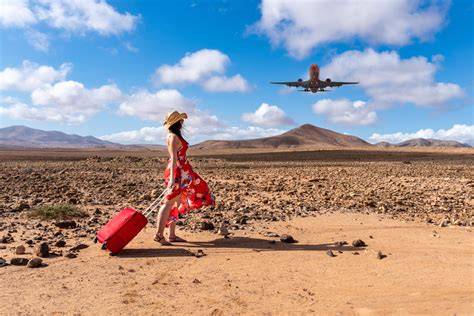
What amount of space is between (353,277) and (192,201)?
2775 millimetres

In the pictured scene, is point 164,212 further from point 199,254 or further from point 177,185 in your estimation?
point 199,254

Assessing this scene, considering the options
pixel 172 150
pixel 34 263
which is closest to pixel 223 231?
pixel 172 150

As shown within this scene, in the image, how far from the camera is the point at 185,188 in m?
6.32

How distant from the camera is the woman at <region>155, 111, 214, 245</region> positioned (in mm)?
6094

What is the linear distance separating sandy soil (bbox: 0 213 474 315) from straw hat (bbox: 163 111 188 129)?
1.89m

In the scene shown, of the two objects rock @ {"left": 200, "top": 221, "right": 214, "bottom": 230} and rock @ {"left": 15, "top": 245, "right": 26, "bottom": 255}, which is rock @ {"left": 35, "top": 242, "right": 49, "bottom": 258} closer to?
rock @ {"left": 15, "top": 245, "right": 26, "bottom": 255}

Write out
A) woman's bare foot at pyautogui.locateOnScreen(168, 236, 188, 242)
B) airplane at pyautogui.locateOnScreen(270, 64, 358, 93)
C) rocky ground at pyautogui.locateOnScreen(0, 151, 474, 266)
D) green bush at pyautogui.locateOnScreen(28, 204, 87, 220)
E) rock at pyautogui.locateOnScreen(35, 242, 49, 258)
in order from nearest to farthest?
rock at pyautogui.locateOnScreen(35, 242, 49, 258) → woman's bare foot at pyautogui.locateOnScreen(168, 236, 188, 242) → rocky ground at pyautogui.locateOnScreen(0, 151, 474, 266) → green bush at pyautogui.locateOnScreen(28, 204, 87, 220) → airplane at pyautogui.locateOnScreen(270, 64, 358, 93)

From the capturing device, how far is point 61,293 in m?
4.21

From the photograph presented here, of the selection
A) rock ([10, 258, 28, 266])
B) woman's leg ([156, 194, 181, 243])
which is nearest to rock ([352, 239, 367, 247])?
woman's leg ([156, 194, 181, 243])

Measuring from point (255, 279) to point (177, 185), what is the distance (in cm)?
211

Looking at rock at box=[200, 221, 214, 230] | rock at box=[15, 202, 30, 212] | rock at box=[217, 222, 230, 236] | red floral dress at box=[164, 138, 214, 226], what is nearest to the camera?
red floral dress at box=[164, 138, 214, 226]

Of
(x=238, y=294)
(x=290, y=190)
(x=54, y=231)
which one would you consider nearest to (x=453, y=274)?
(x=238, y=294)

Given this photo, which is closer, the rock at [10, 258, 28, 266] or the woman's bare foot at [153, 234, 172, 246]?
the rock at [10, 258, 28, 266]

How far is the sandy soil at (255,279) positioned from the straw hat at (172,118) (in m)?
1.89
